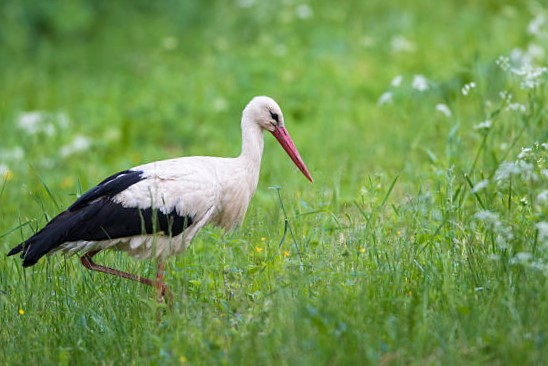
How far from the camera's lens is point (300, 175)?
22.1 feet

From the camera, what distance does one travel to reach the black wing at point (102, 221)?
15.7 feet

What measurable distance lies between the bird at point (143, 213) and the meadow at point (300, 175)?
0.43ft

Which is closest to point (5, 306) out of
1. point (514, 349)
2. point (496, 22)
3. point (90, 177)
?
point (514, 349)

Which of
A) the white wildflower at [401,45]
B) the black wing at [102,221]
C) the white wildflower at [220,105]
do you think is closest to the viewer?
the black wing at [102,221]

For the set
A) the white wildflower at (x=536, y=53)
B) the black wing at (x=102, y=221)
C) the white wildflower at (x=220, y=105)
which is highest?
the white wildflower at (x=220, y=105)

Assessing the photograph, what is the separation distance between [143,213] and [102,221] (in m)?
0.22

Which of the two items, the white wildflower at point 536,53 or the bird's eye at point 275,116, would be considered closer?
the bird's eye at point 275,116

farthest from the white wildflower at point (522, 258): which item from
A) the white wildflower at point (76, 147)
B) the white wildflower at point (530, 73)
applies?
the white wildflower at point (76, 147)

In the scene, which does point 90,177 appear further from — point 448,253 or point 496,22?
point 496,22

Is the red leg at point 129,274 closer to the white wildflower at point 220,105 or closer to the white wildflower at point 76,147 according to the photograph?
the white wildflower at point 76,147

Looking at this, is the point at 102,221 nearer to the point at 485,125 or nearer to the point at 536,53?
the point at 485,125

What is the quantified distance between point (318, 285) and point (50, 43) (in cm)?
916

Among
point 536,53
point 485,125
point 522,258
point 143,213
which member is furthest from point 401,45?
point 522,258

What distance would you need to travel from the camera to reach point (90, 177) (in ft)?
25.8
